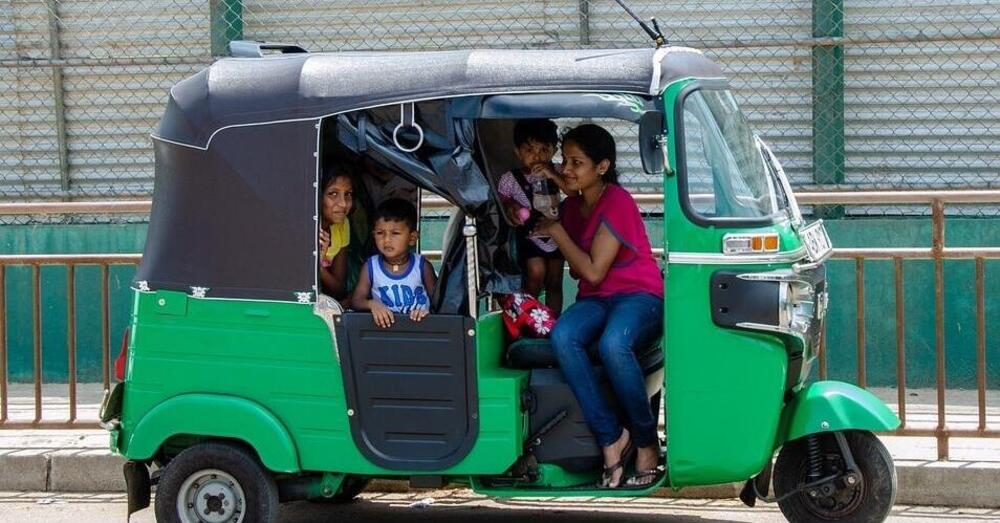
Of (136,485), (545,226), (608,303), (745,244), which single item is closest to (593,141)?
(545,226)

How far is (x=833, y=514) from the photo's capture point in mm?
6293

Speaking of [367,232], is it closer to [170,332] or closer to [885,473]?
[170,332]

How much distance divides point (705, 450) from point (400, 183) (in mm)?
1978

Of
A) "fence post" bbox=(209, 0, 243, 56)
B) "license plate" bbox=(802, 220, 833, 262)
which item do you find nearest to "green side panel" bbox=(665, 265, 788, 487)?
"license plate" bbox=(802, 220, 833, 262)

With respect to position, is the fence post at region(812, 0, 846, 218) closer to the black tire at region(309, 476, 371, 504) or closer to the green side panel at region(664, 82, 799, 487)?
the black tire at region(309, 476, 371, 504)

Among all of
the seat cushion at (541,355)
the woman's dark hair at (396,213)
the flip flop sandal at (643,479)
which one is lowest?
the flip flop sandal at (643,479)

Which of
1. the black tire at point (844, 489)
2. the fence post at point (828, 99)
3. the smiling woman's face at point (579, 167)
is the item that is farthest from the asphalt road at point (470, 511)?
the fence post at point (828, 99)

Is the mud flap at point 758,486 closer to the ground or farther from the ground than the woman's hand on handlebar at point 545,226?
closer to the ground

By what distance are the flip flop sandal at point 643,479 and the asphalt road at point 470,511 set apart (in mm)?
1002

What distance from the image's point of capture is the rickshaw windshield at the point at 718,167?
6.04 metres

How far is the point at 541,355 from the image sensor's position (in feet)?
21.4

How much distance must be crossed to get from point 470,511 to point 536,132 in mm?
2056

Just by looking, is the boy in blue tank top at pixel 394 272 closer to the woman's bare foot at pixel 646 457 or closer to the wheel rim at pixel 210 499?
the wheel rim at pixel 210 499

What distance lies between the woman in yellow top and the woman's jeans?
1004mm
